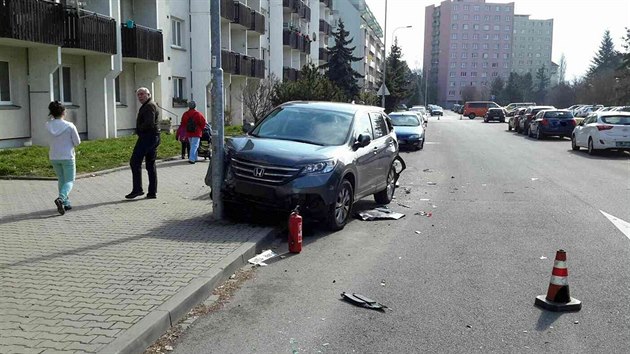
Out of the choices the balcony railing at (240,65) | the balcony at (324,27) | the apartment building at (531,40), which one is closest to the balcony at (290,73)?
the balcony railing at (240,65)

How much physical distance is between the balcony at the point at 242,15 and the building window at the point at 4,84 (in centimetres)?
1874

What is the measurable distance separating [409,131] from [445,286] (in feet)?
63.0

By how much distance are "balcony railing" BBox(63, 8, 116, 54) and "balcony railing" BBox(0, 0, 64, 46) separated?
1.34ft

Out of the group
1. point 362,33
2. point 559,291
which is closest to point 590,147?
point 559,291

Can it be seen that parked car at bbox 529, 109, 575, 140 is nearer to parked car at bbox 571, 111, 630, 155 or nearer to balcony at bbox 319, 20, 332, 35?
parked car at bbox 571, 111, 630, 155

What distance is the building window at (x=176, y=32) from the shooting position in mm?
30328

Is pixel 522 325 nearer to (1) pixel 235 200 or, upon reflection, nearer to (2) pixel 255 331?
(2) pixel 255 331

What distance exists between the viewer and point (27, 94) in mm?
19594

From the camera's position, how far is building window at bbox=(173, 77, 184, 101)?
30.8 m

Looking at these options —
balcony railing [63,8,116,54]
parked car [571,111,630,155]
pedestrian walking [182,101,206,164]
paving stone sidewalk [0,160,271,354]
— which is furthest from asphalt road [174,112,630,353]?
balcony railing [63,8,116,54]

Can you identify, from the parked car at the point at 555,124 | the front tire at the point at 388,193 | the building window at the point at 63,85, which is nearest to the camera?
the front tire at the point at 388,193

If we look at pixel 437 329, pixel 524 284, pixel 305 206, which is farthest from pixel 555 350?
pixel 305 206

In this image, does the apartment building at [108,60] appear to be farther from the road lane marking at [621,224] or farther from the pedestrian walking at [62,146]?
the road lane marking at [621,224]

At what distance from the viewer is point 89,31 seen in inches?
831
